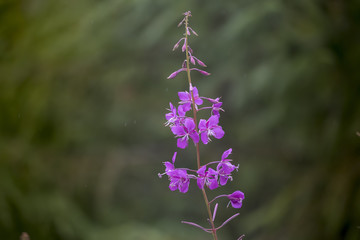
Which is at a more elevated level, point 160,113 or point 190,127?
point 160,113

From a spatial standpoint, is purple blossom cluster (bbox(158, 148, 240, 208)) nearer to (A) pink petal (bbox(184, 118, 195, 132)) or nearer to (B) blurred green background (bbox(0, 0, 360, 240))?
(A) pink petal (bbox(184, 118, 195, 132))

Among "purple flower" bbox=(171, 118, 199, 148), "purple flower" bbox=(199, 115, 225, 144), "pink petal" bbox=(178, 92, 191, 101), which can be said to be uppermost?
"pink petal" bbox=(178, 92, 191, 101)

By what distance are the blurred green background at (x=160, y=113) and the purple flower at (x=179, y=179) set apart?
1342 millimetres

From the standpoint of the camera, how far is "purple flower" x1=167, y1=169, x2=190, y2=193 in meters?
1.01

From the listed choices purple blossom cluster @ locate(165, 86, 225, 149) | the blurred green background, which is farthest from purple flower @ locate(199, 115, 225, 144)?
the blurred green background

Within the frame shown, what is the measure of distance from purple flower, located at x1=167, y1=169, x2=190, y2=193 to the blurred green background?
4.40 feet

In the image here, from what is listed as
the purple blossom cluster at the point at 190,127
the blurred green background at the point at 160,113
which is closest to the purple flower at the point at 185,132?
the purple blossom cluster at the point at 190,127

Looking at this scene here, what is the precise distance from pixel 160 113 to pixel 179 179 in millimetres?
2778

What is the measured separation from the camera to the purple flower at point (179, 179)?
3.30ft

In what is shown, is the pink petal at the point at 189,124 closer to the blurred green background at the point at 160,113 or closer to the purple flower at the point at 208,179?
the purple flower at the point at 208,179

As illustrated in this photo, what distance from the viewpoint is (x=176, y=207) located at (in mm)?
3836

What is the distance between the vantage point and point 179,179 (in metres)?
1.02

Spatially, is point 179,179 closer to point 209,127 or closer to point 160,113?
point 209,127

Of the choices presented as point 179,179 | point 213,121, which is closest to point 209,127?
point 213,121
